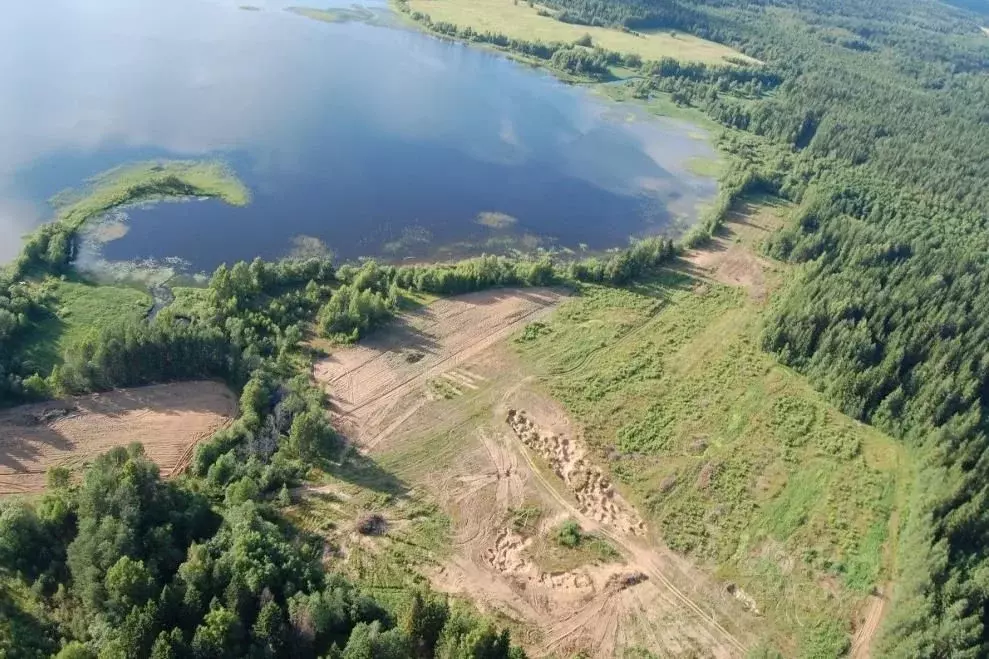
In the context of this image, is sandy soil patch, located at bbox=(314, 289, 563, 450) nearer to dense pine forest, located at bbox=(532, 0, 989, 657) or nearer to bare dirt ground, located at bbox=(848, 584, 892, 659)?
dense pine forest, located at bbox=(532, 0, 989, 657)

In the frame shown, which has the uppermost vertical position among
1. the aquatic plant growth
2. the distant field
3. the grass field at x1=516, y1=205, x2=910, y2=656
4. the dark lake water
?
the distant field

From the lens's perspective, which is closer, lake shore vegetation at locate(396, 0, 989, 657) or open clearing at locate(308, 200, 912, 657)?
open clearing at locate(308, 200, 912, 657)

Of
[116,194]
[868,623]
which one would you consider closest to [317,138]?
[116,194]

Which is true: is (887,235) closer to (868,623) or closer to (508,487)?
(868,623)

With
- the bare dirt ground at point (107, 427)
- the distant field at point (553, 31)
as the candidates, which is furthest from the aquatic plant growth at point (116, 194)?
the distant field at point (553, 31)

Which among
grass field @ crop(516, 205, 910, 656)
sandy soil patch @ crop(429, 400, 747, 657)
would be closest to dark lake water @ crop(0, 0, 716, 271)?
grass field @ crop(516, 205, 910, 656)

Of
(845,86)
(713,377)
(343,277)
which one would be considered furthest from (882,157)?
(343,277)
